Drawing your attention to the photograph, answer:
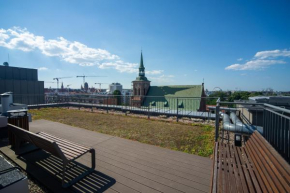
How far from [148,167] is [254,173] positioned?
1.78 metres

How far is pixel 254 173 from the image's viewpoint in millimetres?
1864

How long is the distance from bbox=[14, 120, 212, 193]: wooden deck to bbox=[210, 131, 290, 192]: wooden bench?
61cm

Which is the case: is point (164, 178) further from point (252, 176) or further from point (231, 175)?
point (252, 176)

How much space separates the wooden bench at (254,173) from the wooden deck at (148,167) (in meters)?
0.61

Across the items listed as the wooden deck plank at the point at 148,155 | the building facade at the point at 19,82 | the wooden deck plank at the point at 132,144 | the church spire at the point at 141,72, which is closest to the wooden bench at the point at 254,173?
the wooden deck plank at the point at 148,155

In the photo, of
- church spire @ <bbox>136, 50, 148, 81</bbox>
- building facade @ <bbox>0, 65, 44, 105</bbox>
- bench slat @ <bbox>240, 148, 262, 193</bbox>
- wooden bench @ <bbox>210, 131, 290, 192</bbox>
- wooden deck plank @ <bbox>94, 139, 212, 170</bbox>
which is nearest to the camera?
wooden bench @ <bbox>210, 131, 290, 192</bbox>

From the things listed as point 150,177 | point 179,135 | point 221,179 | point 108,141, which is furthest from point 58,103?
point 221,179

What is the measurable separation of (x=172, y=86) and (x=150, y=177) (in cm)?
3965

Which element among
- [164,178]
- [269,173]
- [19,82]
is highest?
[19,82]

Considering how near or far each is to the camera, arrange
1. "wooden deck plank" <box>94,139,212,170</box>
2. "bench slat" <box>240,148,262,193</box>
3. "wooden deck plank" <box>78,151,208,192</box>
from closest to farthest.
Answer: "bench slat" <box>240,148,262,193</box> < "wooden deck plank" <box>78,151,208,192</box> < "wooden deck plank" <box>94,139,212,170</box>

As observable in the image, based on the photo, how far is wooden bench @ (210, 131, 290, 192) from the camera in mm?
1315

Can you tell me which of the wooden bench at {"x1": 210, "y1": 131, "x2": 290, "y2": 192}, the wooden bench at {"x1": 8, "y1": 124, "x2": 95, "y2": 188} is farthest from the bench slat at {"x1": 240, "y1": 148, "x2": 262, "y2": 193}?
the wooden bench at {"x1": 8, "y1": 124, "x2": 95, "y2": 188}

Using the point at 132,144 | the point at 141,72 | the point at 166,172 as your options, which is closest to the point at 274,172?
the point at 166,172

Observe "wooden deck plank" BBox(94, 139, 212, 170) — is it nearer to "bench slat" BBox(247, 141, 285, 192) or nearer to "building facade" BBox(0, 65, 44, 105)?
"bench slat" BBox(247, 141, 285, 192)
